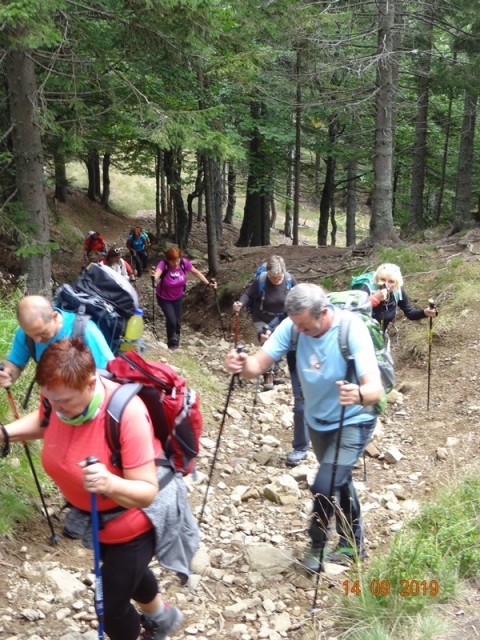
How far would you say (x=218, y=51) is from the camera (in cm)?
1261

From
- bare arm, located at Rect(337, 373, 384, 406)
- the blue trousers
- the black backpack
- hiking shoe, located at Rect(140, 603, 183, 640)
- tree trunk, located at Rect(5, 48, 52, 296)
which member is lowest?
hiking shoe, located at Rect(140, 603, 183, 640)

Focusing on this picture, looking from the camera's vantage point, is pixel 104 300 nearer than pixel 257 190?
Yes

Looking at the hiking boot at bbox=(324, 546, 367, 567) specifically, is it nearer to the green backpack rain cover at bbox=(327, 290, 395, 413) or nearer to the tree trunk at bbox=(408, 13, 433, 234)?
the green backpack rain cover at bbox=(327, 290, 395, 413)

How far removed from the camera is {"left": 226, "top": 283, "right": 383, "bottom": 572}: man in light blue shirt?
13.4ft

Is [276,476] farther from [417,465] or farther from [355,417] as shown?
[355,417]

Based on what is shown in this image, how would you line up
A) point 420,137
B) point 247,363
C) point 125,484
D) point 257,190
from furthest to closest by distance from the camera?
point 257,190 < point 420,137 < point 247,363 < point 125,484

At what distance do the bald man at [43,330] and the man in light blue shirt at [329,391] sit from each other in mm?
964

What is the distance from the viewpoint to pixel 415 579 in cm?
399

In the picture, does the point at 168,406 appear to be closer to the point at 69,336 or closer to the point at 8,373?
the point at 69,336

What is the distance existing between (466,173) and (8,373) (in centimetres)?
1742

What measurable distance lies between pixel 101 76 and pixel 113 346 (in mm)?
7274

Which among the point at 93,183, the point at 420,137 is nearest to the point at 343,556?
the point at 420,137

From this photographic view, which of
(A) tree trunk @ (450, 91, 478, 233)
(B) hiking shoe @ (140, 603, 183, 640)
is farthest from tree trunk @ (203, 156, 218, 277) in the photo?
(B) hiking shoe @ (140, 603, 183, 640)
